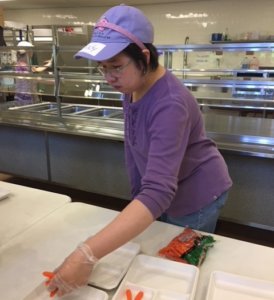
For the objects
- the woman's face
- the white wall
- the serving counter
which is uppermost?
the white wall

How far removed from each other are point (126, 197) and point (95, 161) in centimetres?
36

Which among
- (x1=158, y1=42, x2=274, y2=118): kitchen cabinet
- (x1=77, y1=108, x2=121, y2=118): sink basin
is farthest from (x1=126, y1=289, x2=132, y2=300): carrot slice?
(x1=77, y1=108, x2=121, y2=118): sink basin

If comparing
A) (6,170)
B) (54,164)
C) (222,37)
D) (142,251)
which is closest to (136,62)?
(142,251)

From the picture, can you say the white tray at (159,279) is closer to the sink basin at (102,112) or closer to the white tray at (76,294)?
the white tray at (76,294)

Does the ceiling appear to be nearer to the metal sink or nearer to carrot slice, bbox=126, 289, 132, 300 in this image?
the metal sink

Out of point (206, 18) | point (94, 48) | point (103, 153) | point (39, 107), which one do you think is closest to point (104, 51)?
point (94, 48)

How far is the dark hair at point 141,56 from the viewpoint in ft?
2.56

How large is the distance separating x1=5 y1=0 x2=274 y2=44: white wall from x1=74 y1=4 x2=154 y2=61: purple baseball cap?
4773 mm

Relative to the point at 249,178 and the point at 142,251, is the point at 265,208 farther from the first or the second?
the point at 142,251

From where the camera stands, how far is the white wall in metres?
4.88

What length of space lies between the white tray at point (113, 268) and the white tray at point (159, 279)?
2 centimetres

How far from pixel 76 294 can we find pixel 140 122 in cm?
48

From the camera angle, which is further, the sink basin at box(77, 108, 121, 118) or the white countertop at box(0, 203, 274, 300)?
the sink basin at box(77, 108, 121, 118)

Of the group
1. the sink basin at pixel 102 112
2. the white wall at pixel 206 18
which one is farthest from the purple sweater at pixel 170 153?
the white wall at pixel 206 18
